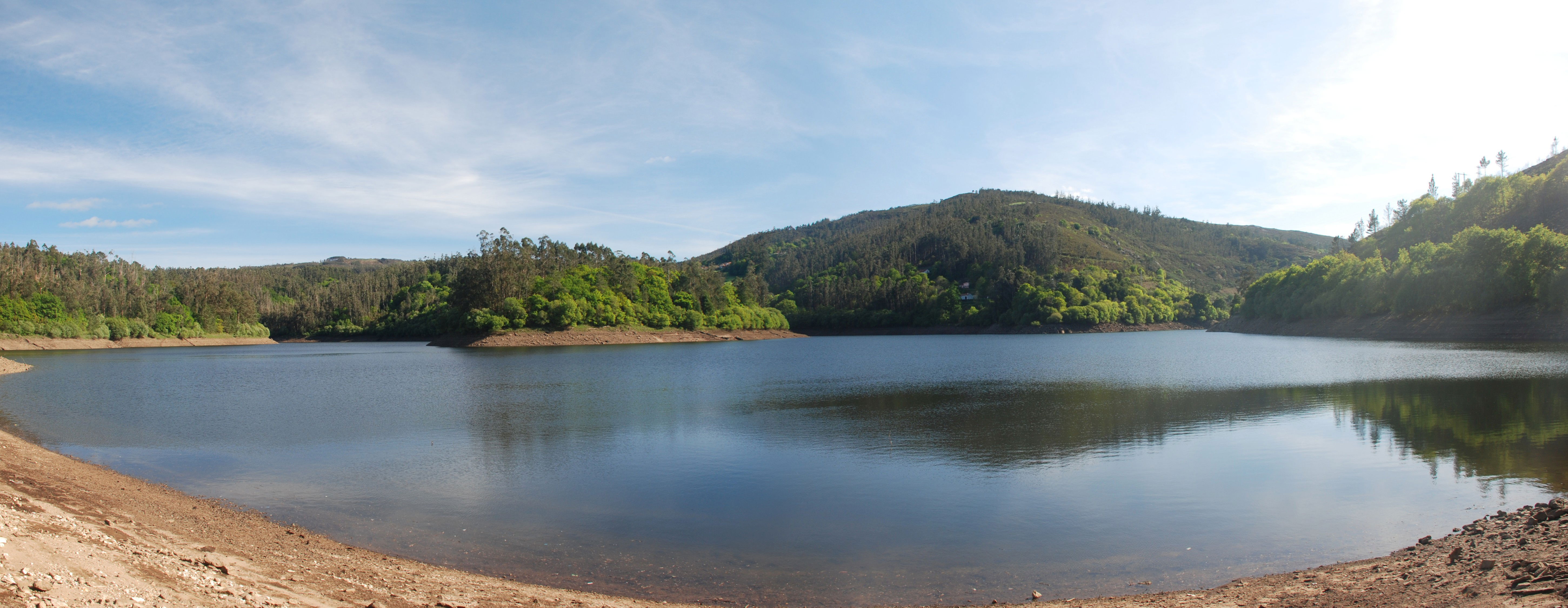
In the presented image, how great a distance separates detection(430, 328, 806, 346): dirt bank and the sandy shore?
74335 mm

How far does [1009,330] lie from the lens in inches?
5108

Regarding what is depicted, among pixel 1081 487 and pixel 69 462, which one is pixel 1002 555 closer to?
pixel 1081 487

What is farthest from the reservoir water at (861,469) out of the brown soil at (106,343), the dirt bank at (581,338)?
the brown soil at (106,343)

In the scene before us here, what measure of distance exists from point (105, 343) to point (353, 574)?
110 metres

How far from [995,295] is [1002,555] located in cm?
13359

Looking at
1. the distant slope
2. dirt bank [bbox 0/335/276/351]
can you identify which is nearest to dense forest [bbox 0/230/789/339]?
dirt bank [bbox 0/335/276/351]

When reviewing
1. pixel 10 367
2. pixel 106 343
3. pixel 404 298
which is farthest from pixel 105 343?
pixel 10 367

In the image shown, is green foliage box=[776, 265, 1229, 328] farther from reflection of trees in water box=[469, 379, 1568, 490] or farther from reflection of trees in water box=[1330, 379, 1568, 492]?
reflection of trees in water box=[469, 379, 1568, 490]

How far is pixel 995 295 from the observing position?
138 m

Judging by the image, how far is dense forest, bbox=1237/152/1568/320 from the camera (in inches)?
2250

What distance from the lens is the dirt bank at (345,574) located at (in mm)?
5594

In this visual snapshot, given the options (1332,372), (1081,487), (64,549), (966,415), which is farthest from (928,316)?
(64,549)

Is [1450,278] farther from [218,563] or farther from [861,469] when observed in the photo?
[218,563]

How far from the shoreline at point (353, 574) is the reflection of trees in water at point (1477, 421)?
6.01 metres
